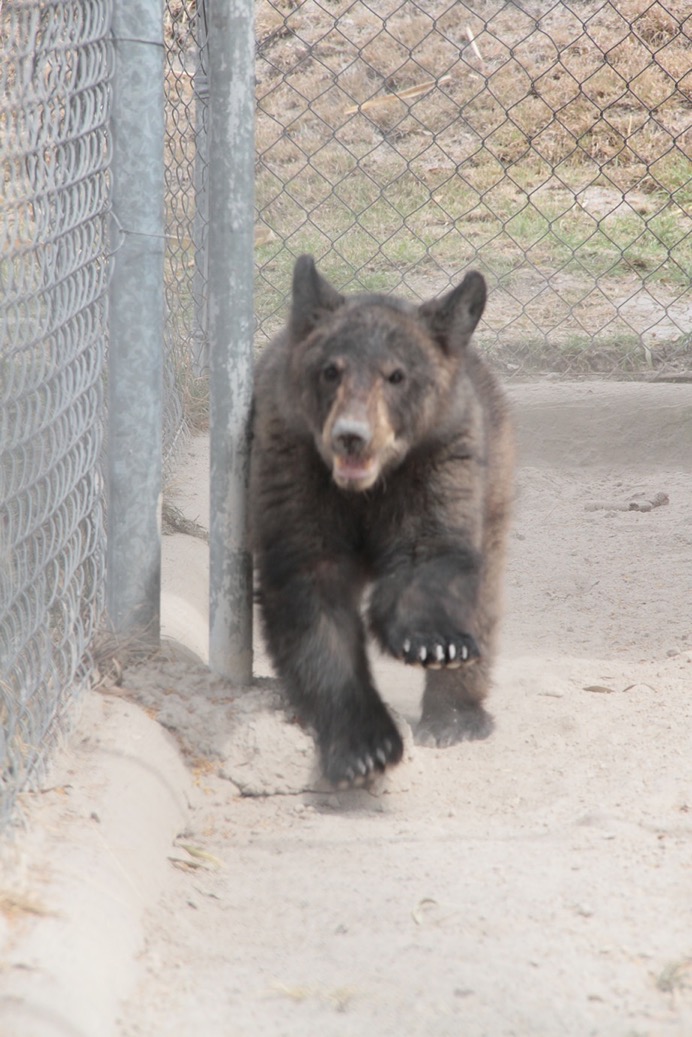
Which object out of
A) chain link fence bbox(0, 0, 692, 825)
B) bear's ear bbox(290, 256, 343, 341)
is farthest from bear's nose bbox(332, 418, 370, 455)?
chain link fence bbox(0, 0, 692, 825)

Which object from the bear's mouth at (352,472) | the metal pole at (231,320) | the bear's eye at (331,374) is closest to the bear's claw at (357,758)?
the metal pole at (231,320)

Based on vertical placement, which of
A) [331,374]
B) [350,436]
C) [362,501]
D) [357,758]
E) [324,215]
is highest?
[331,374]

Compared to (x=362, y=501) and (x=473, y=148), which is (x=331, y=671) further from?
(x=473, y=148)

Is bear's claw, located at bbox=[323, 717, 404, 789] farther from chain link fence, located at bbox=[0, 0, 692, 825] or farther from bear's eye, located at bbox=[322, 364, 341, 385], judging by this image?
bear's eye, located at bbox=[322, 364, 341, 385]

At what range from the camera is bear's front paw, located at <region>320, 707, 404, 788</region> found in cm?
358

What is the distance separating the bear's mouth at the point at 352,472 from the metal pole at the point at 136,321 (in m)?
0.56

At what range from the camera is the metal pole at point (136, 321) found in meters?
3.61

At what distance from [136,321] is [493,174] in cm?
758

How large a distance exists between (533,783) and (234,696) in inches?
35.3

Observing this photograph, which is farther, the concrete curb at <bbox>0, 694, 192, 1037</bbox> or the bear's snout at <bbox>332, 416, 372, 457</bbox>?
the bear's snout at <bbox>332, 416, 372, 457</bbox>

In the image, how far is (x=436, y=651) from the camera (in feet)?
12.1

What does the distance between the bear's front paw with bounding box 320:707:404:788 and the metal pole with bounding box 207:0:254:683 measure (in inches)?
20.0

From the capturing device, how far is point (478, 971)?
2.47 m

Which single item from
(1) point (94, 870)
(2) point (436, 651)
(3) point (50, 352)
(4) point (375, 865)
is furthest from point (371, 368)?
(1) point (94, 870)
